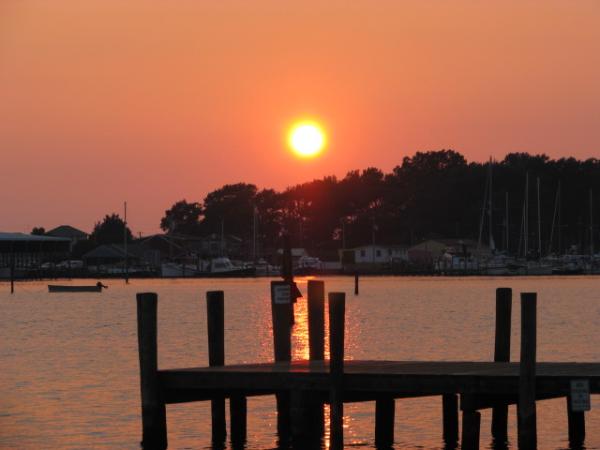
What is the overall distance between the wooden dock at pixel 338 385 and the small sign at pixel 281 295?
740mm

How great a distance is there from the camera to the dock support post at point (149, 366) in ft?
92.5

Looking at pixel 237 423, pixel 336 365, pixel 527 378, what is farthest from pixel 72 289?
pixel 527 378

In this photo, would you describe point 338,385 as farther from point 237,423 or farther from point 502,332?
point 502,332

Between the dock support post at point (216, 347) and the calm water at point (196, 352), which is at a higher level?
the dock support post at point (216, 347)

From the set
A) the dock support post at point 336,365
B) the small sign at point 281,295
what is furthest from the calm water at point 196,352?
the dock support post at point 336,365

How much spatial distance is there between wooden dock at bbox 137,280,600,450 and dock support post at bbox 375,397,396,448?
27mm

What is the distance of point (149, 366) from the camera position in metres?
28.2

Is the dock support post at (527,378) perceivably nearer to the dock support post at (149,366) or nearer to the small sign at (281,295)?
the dock support post at (149,366)

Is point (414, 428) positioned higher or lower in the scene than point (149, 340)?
lower

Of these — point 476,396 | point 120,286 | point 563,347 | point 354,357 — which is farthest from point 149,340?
point 120,286

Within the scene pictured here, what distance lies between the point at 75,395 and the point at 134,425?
7256mm

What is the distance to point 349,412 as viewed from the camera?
35844 mm

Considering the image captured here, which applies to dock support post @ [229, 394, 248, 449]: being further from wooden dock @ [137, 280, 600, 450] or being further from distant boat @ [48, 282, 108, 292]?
distant boat @ [48, 282, 108, 292]

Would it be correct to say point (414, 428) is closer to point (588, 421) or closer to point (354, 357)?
point (588, 421)
